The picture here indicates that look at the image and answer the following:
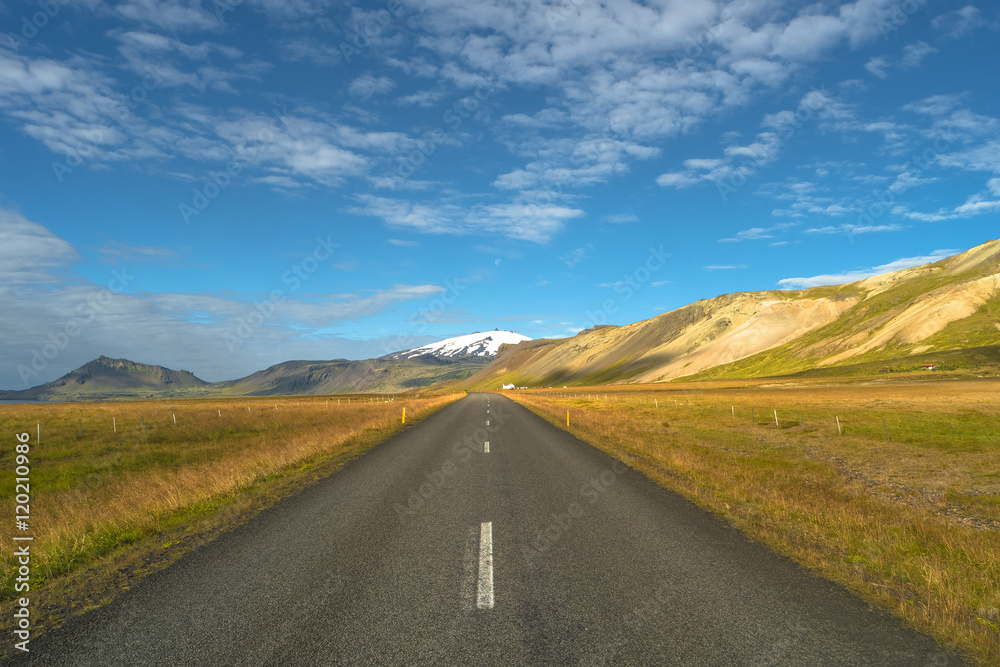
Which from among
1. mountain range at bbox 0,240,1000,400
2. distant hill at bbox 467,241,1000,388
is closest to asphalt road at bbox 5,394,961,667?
mountain range at bbox 0,240,1000,400

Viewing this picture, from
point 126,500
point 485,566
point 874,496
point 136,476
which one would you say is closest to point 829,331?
point 874,496

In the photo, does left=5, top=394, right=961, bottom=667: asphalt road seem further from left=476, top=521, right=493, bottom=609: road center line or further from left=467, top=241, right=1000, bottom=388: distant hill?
left=467, top=241, right=1000, bottom=388: distant hill

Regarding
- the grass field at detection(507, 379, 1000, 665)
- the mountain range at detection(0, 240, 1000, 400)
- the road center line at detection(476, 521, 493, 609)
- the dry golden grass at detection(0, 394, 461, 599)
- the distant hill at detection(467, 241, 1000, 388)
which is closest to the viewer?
the road center line at detection(476, 521, 493, 609)

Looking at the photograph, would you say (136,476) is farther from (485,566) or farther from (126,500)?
(485,566)

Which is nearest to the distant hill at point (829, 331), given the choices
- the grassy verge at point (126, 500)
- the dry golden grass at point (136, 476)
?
the dry golden grass at point (136, 476)

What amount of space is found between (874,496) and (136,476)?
19839mm

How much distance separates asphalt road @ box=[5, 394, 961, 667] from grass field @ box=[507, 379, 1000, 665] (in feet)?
1.85

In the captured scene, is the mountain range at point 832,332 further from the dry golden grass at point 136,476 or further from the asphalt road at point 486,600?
the dry golden grass at point 136,476

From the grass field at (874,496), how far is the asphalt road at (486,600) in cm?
56

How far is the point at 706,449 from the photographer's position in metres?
18.1

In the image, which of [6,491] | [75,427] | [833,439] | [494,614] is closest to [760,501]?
[494,614]

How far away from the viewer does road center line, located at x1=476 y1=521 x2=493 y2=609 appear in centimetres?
498

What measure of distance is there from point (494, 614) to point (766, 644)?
246 centimetres

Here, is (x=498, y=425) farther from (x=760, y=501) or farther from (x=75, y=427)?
(x=75, y=427)
